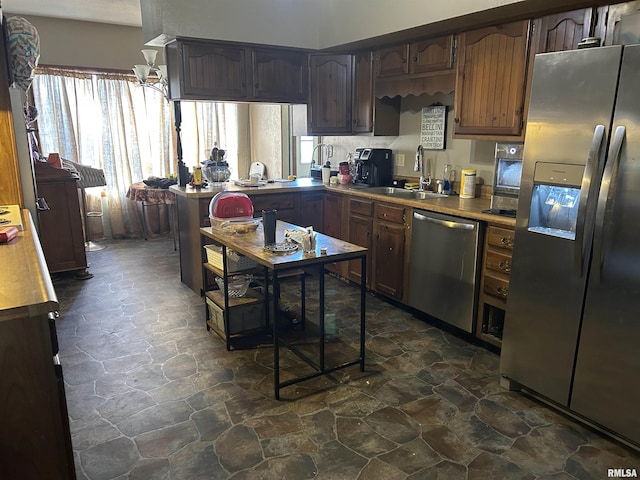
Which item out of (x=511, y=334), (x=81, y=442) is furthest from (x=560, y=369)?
(x=81, y=442)

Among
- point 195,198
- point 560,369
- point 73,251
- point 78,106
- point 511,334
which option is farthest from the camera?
point 78,106

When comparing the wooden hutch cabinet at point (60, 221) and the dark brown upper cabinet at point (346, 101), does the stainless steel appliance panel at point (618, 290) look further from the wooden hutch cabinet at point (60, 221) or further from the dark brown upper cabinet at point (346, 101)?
the wooden hutch cabinet at point (60, 221)

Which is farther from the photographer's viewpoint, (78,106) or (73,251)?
(78,106)

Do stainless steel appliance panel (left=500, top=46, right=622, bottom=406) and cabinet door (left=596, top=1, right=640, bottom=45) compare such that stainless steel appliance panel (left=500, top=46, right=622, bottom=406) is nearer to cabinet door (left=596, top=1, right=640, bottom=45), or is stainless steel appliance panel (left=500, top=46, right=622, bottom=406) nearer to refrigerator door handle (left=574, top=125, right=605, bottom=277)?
refrigerator door handle (left=574, top=125, right=605, bottom=277)

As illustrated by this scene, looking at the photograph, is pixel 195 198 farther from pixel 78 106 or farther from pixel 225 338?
pixel 78 106

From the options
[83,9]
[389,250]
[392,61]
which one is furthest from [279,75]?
[83,9]

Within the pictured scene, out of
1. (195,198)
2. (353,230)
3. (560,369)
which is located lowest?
(560,369)

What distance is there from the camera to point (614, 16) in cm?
259

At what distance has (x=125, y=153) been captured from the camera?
20.8ft

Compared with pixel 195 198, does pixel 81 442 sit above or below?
below

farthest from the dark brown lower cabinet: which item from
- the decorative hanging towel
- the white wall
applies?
the white wall

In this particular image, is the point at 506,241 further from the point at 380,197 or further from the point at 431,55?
the point at 431,55

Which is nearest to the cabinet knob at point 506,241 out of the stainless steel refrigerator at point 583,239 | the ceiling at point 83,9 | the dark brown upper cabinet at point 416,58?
the stainless steel refrigerator at point 583,239

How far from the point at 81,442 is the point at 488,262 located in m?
2.53
